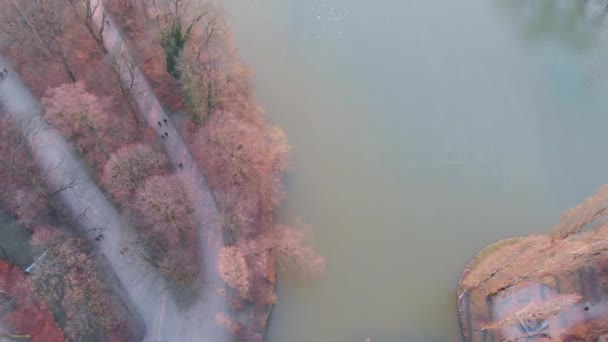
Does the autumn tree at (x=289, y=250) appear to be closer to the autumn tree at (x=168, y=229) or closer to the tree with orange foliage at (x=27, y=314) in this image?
the autumn tree at (x=168, y=229)

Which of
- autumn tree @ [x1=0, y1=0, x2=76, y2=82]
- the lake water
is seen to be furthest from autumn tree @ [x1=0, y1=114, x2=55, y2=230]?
the lake water

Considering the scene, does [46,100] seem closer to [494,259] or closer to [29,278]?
[29,278]

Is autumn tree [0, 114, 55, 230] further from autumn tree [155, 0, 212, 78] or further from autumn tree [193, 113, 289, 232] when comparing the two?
autumn tree [155, 0, 212, 78]

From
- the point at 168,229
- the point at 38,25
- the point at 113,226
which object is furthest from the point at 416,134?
the point at 38,25

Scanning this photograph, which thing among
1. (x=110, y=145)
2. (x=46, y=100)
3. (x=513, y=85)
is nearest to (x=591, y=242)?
(x=513, y=85)

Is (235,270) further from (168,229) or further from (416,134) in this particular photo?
(416,134)
